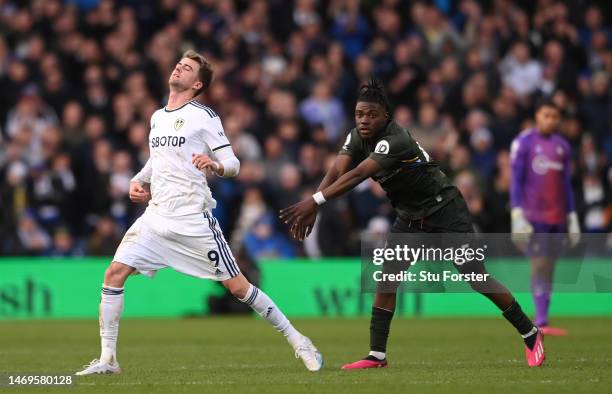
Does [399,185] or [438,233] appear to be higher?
[399,185]

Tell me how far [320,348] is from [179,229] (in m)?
3.66

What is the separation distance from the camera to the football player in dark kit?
34.8 feet

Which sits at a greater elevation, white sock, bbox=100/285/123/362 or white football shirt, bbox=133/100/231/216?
white football shirt, bbox=133/100/231/216

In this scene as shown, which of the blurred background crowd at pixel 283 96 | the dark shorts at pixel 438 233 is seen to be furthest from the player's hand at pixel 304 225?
the blurred background crowd at pixel 283 96

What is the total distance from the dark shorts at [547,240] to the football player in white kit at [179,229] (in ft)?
17.3

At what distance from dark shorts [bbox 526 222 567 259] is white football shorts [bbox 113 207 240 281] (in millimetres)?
5678

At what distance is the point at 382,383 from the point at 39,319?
1083cm

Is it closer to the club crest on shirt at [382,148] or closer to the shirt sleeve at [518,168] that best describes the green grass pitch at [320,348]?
the shirt sleeve at [518,168]

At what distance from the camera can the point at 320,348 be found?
542 inches

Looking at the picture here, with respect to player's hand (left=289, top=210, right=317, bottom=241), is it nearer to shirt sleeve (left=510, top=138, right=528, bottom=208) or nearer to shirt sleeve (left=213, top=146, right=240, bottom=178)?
shirt sleeve (left=213, top=146, right=240, bottom=178)

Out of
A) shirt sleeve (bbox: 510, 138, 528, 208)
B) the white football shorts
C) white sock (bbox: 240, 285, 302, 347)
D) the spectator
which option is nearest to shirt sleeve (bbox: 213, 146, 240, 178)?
the white football shorts

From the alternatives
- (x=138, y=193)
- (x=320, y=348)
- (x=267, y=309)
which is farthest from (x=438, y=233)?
(x=320, y=348)

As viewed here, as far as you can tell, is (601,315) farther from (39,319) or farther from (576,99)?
(39,319)

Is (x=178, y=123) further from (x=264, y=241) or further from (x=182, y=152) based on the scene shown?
(x=264, y=241)
